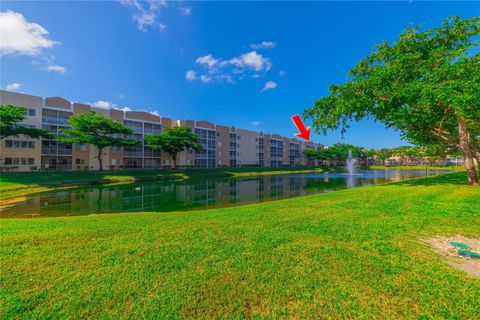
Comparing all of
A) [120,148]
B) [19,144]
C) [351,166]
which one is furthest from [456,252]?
[351,166]

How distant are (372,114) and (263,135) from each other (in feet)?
214

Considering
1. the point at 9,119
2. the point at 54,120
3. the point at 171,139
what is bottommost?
the point at 171,139

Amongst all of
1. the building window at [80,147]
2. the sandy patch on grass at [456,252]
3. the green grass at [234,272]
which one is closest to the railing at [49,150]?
the building window at [80,147]

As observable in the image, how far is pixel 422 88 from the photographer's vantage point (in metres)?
11.4

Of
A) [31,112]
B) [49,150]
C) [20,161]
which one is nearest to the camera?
[20,161]

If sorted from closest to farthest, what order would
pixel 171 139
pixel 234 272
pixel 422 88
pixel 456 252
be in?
pixel 234 272 < pixel 456 252 < pixel 422 88 < pixel 171 139

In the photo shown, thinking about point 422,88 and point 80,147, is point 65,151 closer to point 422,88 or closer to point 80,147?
point 80,147

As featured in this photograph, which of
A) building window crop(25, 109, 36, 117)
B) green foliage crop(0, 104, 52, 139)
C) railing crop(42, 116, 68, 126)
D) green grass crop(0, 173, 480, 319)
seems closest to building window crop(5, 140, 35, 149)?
railing crop(42, 116, 68, 126)

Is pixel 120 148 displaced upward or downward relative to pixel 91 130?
downward

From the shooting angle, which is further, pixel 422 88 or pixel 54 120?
pixel 54 120

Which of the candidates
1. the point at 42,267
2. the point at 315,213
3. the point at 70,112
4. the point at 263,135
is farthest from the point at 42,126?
the point at 263,135

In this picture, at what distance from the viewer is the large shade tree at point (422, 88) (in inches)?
428

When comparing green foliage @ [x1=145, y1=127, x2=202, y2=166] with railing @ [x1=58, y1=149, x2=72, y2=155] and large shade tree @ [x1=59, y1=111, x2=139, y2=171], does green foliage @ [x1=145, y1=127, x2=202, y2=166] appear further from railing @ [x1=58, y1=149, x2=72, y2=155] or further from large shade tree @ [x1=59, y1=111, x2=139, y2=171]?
railing @ [x1=58, y1=149, x2=72, y2=155]

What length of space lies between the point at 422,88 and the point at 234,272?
568 inches
